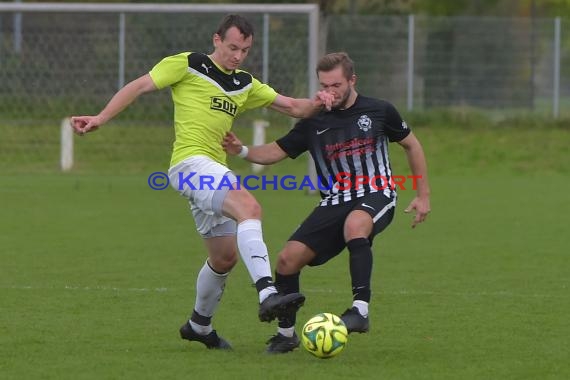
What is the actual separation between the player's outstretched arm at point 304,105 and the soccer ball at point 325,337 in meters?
1.29

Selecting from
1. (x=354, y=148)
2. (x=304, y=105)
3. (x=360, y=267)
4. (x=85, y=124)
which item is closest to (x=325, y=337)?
(x=360, y=267)

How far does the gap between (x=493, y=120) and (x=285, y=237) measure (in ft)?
44.6

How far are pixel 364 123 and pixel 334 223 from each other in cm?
60

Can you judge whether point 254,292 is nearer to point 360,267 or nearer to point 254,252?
point 360,267

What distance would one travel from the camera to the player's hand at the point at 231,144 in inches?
296

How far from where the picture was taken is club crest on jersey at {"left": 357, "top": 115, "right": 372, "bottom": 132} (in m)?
7.44

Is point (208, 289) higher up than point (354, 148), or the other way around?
point (354, 148)

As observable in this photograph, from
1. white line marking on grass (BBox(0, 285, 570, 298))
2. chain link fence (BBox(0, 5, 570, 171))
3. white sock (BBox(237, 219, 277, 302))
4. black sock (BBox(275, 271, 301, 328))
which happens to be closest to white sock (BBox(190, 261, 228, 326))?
black sock (BBox(275, 271, 301, 328))

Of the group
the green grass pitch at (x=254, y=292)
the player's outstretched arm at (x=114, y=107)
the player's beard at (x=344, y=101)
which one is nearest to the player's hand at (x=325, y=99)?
the player's beard at (x=344, y=101)

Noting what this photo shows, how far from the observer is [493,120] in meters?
26.2

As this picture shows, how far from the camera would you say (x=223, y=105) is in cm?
750

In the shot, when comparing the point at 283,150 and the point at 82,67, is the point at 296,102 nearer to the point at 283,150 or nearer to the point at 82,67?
the point at 283,150

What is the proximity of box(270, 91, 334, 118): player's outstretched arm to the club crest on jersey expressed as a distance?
0.24 meters

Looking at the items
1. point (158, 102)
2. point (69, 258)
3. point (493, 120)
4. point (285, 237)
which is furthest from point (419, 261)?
point (493, 120)
